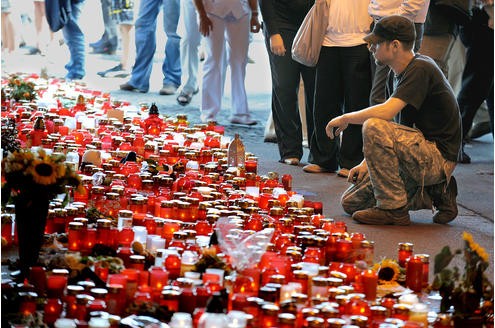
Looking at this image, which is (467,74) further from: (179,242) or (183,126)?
(179,242)

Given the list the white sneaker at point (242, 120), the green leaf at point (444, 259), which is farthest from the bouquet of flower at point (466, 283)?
the white sneaker at point (242, 120)

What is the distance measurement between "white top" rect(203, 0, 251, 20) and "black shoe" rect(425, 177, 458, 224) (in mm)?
3553

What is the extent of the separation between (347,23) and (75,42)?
559 cm

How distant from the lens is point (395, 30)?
5.95m

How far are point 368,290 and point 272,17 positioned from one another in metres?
3.78

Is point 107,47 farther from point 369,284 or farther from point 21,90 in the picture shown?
point 369,284

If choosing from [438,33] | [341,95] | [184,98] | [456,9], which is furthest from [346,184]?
[184,98]

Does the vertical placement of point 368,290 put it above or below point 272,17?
below

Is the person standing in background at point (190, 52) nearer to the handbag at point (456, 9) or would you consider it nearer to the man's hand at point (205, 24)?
the man's hand at point (205, 24)

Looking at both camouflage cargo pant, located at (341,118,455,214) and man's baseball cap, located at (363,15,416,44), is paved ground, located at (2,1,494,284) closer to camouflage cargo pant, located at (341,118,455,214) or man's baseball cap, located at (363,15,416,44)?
camouflage cargo pant, located at (341,118,455,214)

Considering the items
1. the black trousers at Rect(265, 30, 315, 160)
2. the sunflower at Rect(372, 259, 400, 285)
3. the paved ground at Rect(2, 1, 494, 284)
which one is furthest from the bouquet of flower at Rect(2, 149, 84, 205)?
the black trousers at Rect(265, 30, 315, 160)

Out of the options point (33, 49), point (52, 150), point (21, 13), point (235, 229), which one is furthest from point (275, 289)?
point (21, 13)

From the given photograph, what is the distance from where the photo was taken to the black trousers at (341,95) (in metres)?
7.41

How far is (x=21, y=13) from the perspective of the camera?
53.5 ft
